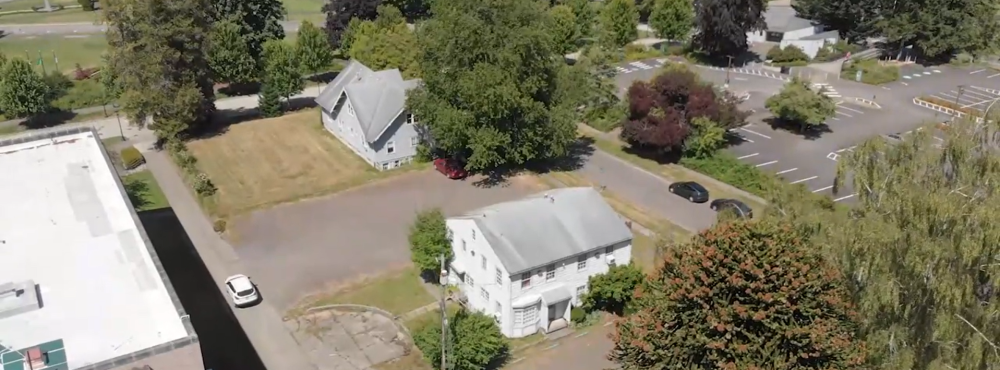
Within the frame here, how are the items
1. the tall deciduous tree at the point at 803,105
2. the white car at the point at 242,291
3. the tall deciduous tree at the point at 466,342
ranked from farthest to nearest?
1. the tall deciduous tree at the point at 803,105
2. the white car at the point at 242,291
3. the tall deciduous tree at the point at 466,342

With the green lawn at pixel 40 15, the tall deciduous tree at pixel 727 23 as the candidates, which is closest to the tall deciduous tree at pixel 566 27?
the tall deciduous tree at pixel 727 23

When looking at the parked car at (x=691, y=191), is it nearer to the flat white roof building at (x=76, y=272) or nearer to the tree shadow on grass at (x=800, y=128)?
the tree shadow on grass at (x=800, y=128)

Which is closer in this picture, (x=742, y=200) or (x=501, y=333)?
(x=501, y=333)

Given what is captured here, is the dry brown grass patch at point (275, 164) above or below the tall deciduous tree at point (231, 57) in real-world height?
below

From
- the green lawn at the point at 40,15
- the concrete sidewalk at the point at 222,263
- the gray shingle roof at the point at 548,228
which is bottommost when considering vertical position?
the concrete sidewalk at the point at 222,263

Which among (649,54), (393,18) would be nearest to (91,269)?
(393,18)

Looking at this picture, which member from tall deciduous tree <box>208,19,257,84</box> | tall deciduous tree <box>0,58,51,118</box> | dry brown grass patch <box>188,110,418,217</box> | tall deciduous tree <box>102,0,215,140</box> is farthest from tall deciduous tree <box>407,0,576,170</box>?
tall deciduous tree <box>0,58,51,118</box>

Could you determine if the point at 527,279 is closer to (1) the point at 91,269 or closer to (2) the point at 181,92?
(1) the point at 91,269

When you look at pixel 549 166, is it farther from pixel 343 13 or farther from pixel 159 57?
pixel 343 13
